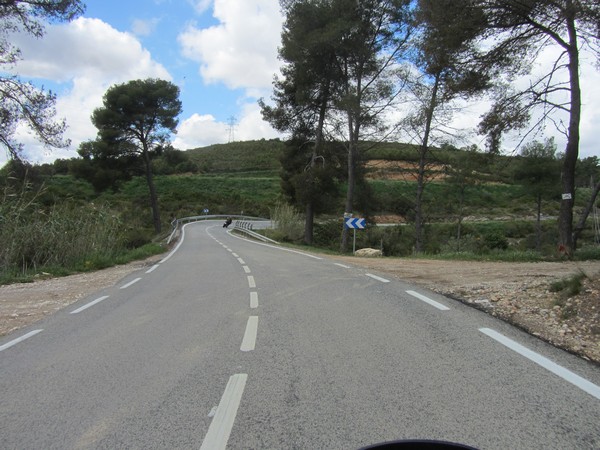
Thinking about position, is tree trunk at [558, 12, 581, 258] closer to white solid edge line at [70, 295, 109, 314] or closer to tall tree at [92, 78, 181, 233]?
white solid edge line at [70, 295, 109, 314]

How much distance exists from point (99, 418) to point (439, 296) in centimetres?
598

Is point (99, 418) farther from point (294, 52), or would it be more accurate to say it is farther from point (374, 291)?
point (294, 52)

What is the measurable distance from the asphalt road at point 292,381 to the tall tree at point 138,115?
3509 cm

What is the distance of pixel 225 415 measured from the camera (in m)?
3.31

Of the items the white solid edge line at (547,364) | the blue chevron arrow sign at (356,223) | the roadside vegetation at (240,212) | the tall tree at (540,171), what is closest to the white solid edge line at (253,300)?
the white solid edge line at (547,364)

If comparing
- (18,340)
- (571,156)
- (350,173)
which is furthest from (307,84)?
(18,340)

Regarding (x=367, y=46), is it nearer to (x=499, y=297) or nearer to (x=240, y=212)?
(x=499, y=297)

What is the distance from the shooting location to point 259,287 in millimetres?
9516

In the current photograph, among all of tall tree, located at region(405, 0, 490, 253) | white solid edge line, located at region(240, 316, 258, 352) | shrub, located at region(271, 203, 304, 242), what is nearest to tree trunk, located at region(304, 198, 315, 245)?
shrub, located at region(271, 203, 304, 242)

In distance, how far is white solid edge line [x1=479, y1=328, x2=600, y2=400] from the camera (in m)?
3.68

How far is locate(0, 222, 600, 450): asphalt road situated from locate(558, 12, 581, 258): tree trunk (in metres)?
9.82

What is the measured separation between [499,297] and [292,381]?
4.78 metres

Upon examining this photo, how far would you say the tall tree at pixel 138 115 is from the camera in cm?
3859

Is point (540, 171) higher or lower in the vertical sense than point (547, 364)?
higher
